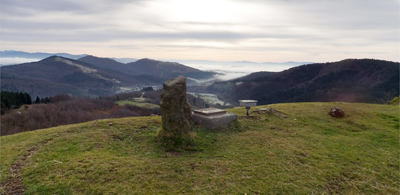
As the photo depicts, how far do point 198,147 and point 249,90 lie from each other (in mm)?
134708

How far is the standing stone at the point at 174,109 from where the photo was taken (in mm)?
8781

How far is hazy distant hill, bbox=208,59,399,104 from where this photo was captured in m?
89.3

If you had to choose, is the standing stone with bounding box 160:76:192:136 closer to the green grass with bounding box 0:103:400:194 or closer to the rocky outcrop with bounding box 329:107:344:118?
the green grass with bounding box 0:103:400:194

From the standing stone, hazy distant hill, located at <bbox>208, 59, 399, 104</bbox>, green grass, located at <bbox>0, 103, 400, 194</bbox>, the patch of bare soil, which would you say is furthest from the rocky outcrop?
hazy distant hill, located at <bbox>208, 59, 399, 104</bbox>

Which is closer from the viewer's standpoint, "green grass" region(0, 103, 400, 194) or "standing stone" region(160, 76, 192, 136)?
"green grass" region(0, 103, 400, 194)

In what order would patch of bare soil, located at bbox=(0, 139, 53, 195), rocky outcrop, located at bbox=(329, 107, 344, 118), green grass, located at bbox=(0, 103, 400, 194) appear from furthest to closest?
1. rocky outcrop, located at bbox=(329, 107, 344, 118)
2. green grass, located at bbox=(0, 103, 400, 194)
3. patch of bare soil, located at bbox=(0, 139, 53, 195)

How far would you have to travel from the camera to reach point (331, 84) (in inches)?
4306

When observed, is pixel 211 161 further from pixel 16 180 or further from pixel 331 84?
pixel 331 84

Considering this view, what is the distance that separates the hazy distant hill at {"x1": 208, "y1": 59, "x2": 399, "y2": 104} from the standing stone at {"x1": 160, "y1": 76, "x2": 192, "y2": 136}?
280 ft

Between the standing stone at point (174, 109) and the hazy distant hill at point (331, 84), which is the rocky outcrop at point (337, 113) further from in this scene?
the hazy distant hill at point (331, 84)

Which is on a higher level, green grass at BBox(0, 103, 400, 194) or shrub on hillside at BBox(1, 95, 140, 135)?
green grass at BBox(0, 103, 400, 194)

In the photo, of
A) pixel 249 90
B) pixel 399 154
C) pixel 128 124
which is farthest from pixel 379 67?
pixel 128 124

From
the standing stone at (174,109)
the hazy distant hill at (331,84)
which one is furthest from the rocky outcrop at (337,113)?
the hazy distant hill at (331,84)

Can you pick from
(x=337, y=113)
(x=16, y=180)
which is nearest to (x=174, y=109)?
(x=16, y=180)
